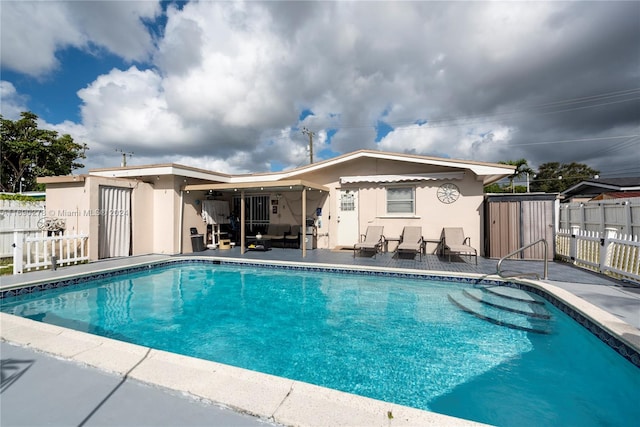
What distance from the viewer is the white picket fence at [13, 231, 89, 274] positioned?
7180 mm

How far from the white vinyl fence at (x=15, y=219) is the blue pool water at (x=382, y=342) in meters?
5.68

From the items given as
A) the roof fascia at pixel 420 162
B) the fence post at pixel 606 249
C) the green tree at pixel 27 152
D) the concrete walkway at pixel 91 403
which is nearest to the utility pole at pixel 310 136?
the roof fascia at pixel 420 162

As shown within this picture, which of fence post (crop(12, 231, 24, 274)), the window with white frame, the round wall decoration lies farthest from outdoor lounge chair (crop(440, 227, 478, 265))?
fence post (crop(12, 231, 24, 274))

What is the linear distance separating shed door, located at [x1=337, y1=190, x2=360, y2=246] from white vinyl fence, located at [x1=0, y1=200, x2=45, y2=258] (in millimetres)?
10872

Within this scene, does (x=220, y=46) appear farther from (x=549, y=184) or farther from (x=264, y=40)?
(x=549, y=184)

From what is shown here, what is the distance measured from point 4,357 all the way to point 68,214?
831 centimetres

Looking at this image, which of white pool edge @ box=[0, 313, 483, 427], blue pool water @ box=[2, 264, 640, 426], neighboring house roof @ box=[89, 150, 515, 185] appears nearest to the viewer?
white pool edge @ box=[0, 313, 483, 427]

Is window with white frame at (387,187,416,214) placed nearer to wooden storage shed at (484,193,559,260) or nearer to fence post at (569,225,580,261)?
wooden storage shed at (484,193,559,260)

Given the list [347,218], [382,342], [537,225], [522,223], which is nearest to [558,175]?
[537,225]

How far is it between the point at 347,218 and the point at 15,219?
12.6 metres

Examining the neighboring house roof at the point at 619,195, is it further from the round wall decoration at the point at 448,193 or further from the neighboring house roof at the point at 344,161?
the round wall decoration at the point at 448,193

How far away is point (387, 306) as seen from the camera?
19.4ft

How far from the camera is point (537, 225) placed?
9086 millimetres

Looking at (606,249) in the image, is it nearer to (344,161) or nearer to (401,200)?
(401,200)
